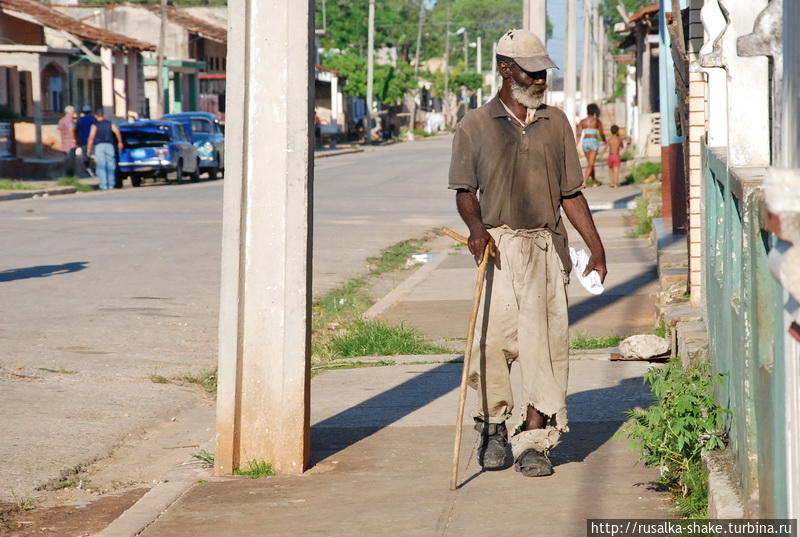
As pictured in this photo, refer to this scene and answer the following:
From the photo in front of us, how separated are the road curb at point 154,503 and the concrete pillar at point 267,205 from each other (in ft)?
0.95

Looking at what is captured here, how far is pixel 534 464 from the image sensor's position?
5777 millimetres

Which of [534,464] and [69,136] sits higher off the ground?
[69,136]

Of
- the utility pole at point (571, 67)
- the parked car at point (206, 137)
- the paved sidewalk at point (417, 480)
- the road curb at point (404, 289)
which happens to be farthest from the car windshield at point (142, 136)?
the paved sidewalk at point (417, 480)

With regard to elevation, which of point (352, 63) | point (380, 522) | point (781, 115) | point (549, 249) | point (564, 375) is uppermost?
point (352, 63)

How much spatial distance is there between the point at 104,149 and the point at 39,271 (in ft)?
58.1

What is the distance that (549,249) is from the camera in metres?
5.82

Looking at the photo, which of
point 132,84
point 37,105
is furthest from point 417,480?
point 132,84

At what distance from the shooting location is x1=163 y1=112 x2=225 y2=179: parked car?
35219 mm

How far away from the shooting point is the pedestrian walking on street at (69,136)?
35156 millimetres

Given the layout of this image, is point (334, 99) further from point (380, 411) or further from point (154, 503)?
point (154, 503)

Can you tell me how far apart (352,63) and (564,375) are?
75498 mm

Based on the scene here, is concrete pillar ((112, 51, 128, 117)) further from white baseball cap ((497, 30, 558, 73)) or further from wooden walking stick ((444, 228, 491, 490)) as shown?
wooden walking stick ((444, 228, 491, 490))

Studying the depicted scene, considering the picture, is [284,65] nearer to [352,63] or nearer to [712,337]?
[712,337]

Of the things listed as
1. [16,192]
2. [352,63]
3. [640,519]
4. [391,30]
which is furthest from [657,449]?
[391,30]
